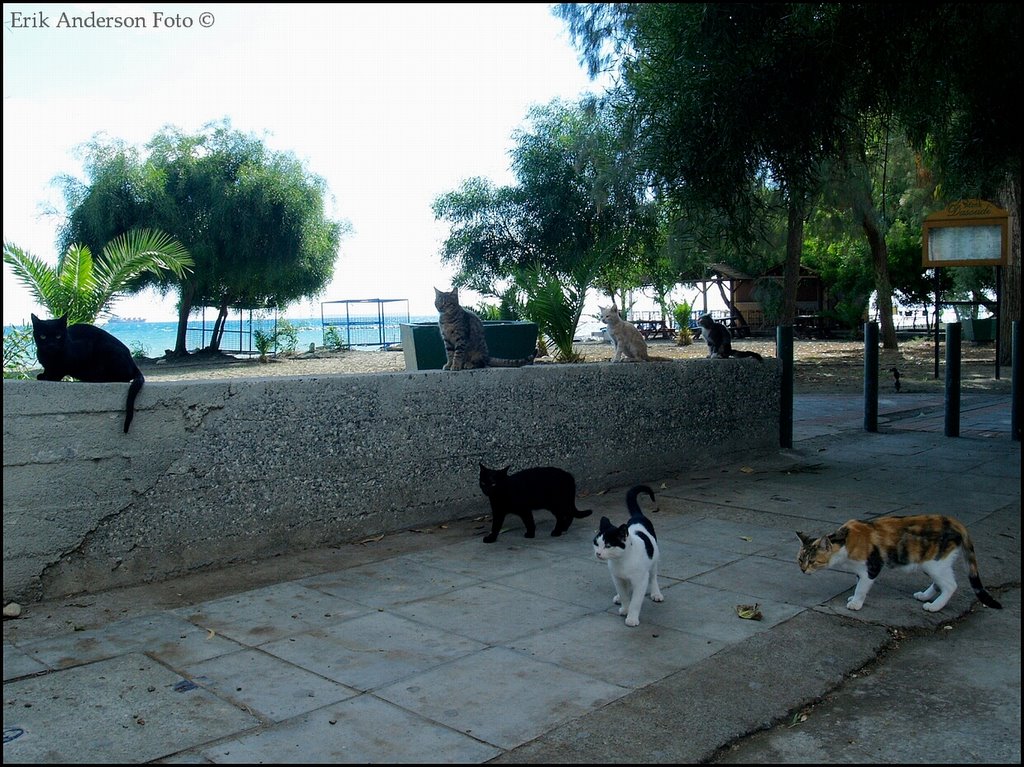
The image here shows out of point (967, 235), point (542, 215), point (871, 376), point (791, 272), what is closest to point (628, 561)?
point (871, 376)

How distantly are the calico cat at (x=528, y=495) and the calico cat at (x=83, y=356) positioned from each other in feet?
8.18

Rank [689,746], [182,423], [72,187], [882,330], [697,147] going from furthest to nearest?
[72,187] → [882,330] → [697,147] → [182,423] → [689,746]

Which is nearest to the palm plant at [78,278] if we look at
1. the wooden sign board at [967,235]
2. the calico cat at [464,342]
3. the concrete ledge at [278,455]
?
the calico cat at [464,342]

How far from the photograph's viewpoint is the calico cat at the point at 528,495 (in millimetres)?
6406

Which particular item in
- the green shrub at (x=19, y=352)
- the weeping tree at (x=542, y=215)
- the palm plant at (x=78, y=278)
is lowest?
the green shrub at (x=19, y=352)

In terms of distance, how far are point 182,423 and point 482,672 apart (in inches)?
108

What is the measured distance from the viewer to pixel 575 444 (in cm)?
794

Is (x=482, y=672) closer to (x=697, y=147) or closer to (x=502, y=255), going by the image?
(x=697, y=147)

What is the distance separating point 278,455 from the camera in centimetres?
607

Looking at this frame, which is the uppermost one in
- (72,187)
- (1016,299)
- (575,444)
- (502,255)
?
(72,187)

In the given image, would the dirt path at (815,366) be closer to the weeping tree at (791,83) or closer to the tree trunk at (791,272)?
the tree trunk at (791,272)

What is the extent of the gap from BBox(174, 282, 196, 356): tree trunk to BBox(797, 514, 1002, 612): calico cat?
3166 centimetres

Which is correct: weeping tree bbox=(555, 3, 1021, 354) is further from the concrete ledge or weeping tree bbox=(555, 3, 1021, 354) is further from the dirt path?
the dirt path

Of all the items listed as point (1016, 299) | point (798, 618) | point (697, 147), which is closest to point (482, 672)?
point (798, 618)
